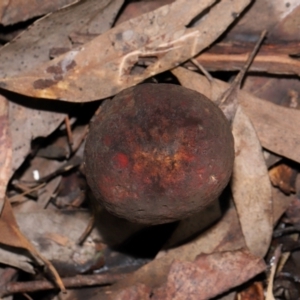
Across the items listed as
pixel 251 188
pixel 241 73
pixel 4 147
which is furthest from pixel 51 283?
pixel 241 73

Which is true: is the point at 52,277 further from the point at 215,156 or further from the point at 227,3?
the point at 227,3

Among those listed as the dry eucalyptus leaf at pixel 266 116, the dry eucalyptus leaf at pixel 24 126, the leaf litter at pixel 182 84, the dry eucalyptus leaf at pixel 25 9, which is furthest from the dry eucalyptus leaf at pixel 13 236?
the dry eucalyptus leaf at pixel 266 116

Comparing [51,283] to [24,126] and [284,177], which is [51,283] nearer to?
[24,126]

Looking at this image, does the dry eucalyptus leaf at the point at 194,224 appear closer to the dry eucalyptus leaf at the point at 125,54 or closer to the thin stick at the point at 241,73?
the thin stick at the point at 241,73

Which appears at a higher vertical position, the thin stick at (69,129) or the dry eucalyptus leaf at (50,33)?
the dry eucalyptus leaf at (50,33)

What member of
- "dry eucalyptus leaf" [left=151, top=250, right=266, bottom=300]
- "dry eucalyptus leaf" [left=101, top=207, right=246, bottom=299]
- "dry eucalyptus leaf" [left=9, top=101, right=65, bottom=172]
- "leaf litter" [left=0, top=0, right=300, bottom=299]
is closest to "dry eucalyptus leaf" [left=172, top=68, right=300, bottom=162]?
"leaf litter" [left=0, top=0, right=300, bottom=299]

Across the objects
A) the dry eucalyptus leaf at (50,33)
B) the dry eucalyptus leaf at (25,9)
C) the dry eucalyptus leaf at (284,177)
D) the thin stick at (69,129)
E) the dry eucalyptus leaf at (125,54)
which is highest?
the dry eucalyptus leaf at (25,9)
